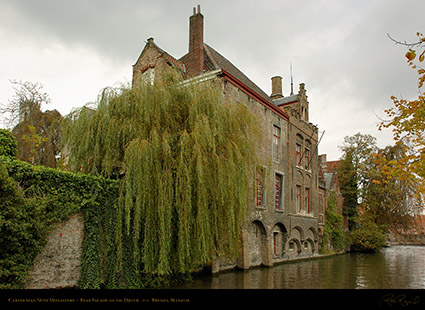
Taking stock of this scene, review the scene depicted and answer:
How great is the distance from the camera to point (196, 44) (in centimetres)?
1553

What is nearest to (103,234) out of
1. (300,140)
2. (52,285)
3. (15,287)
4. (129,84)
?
(52,285)

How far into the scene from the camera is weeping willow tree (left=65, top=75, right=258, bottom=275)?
859cm

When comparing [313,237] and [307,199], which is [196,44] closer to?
[307,199]

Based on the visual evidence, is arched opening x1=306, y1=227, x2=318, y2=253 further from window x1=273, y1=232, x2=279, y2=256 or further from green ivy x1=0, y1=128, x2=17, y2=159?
green ivy x1=0, y1=128, x2=17, y2=159

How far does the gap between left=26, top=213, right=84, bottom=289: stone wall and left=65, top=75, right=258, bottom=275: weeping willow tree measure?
994 mm

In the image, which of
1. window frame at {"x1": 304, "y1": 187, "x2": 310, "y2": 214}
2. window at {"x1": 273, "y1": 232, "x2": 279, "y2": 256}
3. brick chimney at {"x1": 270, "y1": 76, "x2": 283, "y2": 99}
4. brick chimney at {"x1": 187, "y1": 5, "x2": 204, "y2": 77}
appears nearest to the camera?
brick chimney at {"x1": 187, "y1": 5, "x2": 204, "y2": 77}

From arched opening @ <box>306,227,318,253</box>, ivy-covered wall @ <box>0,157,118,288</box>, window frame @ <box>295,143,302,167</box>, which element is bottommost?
arched opening @ <box>306,227,318,253</box>

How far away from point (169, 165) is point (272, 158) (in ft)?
30.2

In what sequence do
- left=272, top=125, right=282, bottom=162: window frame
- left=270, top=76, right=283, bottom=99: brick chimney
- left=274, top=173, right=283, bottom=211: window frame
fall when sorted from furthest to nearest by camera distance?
left=270, top=76, right=283, bottom=99: brick chimney, left=272, top=125, right=282, bottom=162: window frame, left=274, top=173, right=283, bottom=211: window frame

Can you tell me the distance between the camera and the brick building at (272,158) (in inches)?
578

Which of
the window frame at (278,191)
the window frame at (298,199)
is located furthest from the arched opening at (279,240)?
the window frame at (298,199)

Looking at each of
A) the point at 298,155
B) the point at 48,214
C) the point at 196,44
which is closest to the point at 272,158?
the point at 298,155

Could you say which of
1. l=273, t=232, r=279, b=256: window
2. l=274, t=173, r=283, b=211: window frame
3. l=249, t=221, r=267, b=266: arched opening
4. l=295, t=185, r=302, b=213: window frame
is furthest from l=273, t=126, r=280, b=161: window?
l=273, t=232, r=279, b=256: window

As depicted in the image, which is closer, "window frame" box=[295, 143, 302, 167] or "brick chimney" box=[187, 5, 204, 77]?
"brick chimney" box=[187, 5, 204, 77]
